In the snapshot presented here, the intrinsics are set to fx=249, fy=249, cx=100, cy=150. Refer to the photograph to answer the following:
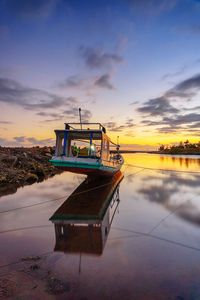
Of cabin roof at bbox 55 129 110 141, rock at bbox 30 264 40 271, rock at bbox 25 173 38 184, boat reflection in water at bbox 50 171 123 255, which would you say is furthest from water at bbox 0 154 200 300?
rock at bbox 25 173 38 184

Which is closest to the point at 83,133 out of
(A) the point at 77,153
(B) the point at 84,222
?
(A) the point at 77,153

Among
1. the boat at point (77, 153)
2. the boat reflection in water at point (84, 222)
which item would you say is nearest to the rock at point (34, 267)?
the boat reflection in water at point (84, 222)

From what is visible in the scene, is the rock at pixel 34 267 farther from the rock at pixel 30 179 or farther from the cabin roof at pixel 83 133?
the rock at pixel 30 179

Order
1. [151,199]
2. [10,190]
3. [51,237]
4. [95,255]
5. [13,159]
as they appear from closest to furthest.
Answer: [95,255] < [51,237] < [151,199] < [10,190] < [13,159]

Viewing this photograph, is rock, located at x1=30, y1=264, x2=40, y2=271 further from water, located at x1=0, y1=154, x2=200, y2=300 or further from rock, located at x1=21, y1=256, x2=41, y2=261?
rock, located at x1=21, y1=256, x2=41, y2=261

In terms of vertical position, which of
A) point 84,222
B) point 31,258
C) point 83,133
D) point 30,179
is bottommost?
point 84,222

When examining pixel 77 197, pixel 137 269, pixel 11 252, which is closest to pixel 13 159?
pixel 77 197

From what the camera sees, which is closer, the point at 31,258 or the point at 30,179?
the point at 31,258

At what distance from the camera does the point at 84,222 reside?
11898 millimetres

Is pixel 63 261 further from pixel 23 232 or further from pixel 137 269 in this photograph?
pixel 23 232

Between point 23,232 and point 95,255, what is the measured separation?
3.81 m

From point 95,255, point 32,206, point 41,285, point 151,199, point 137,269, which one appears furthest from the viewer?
point 151,199

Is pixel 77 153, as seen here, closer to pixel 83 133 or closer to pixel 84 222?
pixel 83 133

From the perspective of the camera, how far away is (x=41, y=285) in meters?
5.93
